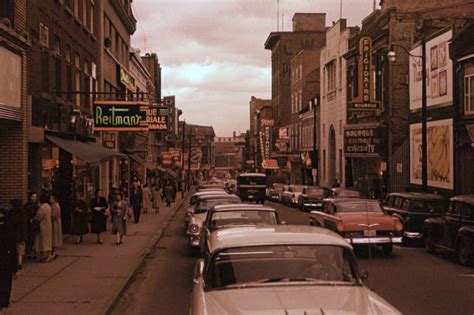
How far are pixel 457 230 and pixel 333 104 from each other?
44009 millimetres

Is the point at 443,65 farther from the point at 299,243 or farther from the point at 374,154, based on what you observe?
the point at 299,243

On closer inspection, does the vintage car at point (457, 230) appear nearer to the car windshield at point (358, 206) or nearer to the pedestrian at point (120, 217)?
the car windshield at point (358, 206)

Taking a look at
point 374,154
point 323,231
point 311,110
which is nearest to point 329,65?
point 311,110

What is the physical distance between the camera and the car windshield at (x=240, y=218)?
13.7 metres

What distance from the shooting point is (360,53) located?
148 feet

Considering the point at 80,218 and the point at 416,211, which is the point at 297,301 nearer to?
the point at 416,211

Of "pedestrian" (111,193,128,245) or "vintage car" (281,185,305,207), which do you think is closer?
"pedestrian" (111,193,128,245)

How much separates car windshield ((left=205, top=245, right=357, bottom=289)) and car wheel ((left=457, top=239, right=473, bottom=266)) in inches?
381

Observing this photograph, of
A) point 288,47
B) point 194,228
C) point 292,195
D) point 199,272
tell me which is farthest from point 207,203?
point 288,47

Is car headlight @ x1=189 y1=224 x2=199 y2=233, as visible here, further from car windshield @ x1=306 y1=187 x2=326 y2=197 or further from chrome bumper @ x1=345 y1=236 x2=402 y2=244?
car windshield @ x1=306 y1=187 x2=326 y2=197

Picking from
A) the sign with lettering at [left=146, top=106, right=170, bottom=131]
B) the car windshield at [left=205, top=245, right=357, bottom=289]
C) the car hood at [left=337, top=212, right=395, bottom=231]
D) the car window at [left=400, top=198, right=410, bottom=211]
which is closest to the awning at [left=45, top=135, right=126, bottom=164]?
the car hood at [left=337, top=212, right=395, bottom=231]

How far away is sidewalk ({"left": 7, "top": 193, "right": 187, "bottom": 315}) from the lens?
35.2ft

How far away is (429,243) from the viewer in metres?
18.2

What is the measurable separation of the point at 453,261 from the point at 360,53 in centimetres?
3013
